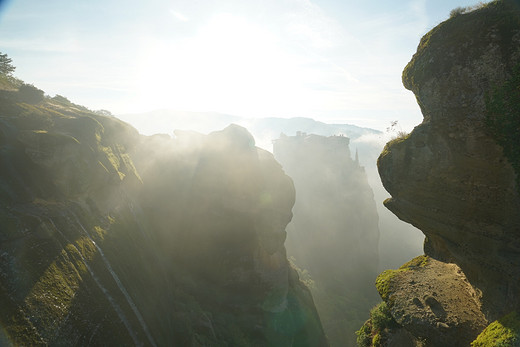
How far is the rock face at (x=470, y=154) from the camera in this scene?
30.9 feet

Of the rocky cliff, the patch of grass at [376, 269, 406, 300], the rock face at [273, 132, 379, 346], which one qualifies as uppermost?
the rocky cliff

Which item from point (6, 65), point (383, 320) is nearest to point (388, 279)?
→ point (383, 320)

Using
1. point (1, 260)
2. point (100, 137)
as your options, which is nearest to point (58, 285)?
point (1, 260)

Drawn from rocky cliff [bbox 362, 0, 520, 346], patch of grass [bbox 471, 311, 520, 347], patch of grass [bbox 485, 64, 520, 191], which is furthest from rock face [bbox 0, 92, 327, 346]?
patch of grass [bbox 485, 64, 520, 191]

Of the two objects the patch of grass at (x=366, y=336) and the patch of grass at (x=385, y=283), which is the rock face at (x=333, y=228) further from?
the patch of grass at (x=385, y=283)

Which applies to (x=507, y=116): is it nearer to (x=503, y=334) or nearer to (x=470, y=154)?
(x=470, y=154)

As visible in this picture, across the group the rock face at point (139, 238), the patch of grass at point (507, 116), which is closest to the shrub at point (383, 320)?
the patch of grass at point (507, 116)

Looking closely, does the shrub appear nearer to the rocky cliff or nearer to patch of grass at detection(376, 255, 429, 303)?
patch of grass at detection(376, 255, 429, 303)

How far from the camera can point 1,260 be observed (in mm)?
11820

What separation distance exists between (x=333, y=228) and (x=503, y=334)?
76.2m

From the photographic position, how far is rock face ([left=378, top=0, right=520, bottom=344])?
9.41 metres

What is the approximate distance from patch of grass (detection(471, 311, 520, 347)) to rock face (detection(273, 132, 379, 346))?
4373cm

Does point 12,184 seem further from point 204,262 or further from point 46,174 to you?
point 204,262

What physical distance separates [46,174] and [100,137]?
27.9 ft
